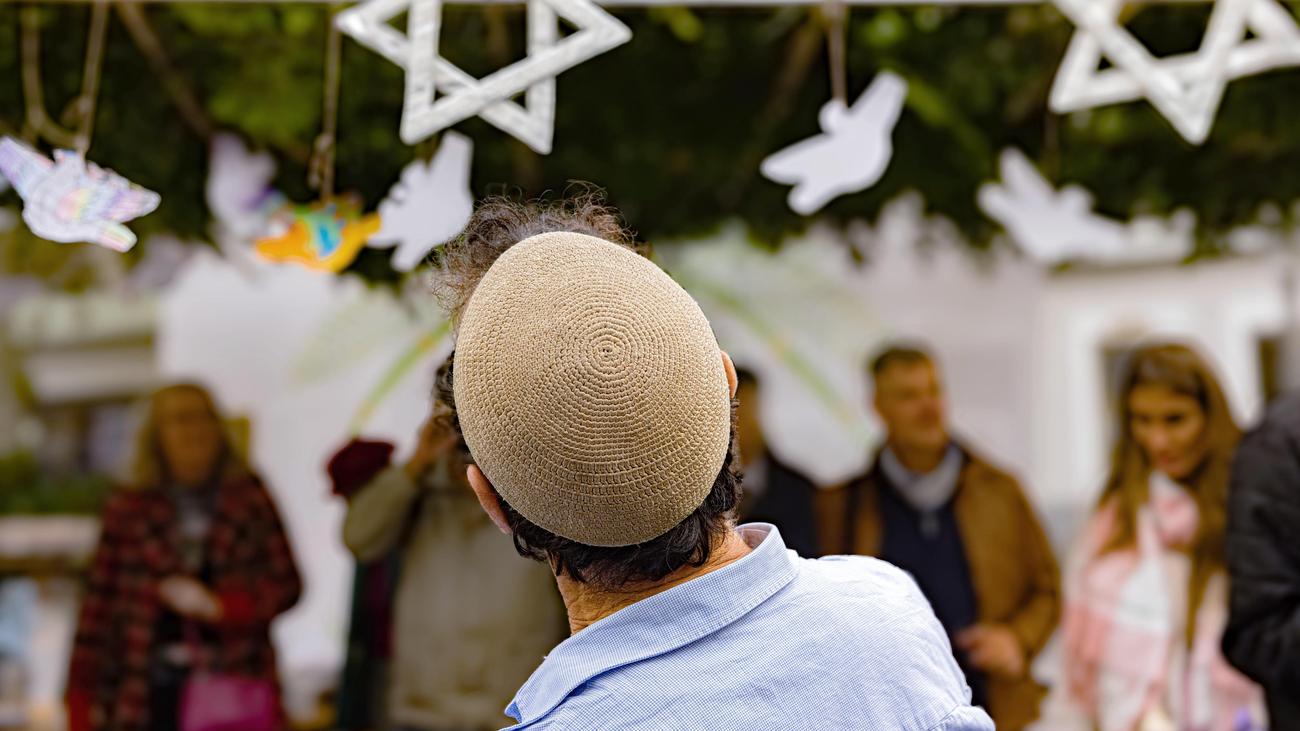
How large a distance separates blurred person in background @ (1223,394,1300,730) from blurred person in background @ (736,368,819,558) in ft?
3.74

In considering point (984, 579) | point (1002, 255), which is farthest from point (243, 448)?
point (1002, 255)

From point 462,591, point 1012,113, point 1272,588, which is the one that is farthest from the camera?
point 1012,113

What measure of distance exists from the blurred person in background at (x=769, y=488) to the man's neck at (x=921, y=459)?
0.85 feet

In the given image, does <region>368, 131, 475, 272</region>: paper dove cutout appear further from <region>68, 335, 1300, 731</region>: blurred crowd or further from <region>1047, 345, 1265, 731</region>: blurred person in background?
<region>1047, 345, 1265, 731</region>: blurred person in background

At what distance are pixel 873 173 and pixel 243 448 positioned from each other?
2.36 m

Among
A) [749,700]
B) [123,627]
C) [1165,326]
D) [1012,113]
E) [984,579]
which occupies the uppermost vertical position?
[1012,113]

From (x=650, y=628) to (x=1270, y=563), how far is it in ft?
4.20

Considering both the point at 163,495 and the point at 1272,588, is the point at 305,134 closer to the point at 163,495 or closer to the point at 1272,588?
the point at 163,495

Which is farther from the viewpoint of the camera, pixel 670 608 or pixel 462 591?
pixel 462 591

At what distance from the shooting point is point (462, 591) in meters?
2.61

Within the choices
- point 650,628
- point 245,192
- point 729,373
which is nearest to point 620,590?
point 650,628

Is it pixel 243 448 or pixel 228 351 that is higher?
pixel 228 351

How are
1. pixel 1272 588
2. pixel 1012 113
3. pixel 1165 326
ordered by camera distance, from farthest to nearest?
1. pixel 1165 326
2. pixel 1012 113
3. pixel 1272 588

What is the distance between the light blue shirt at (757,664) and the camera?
874 mm
